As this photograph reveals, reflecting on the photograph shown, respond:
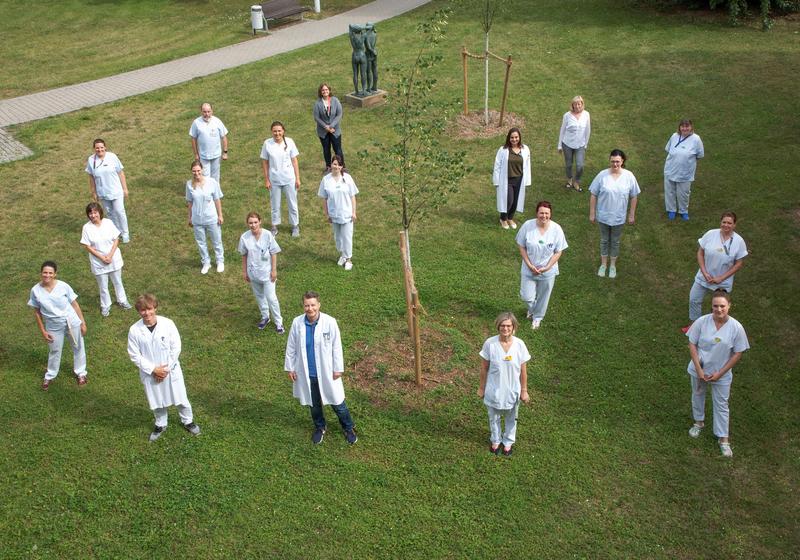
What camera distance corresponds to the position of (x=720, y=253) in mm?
10773

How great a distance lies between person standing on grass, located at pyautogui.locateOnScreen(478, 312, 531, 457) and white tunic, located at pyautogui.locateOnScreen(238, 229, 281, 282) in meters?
3.79

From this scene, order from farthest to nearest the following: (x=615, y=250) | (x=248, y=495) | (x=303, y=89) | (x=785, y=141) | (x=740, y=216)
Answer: (x=303, y=89) < (x=785, y=141) < (x=740, y=216) < (x=615, y=250) < (x=248, y=495)

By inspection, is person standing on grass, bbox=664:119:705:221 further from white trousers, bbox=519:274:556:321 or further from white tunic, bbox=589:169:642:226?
white trousers, bbox=519:274:556:321

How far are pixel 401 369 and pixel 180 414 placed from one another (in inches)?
109

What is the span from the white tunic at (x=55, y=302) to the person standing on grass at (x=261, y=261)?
2.29 metres

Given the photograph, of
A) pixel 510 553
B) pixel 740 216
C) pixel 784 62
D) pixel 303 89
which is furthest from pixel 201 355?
pixel 784 62

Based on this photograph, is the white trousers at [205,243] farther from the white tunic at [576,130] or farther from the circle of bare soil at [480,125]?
the circle of bare soil at [480,125]

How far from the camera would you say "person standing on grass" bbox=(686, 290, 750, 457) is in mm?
8742

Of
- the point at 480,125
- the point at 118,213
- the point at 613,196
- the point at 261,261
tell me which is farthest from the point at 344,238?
the point at 480,125

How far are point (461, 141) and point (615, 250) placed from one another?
6.11m

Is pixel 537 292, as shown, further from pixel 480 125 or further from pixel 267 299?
pixel 480 125

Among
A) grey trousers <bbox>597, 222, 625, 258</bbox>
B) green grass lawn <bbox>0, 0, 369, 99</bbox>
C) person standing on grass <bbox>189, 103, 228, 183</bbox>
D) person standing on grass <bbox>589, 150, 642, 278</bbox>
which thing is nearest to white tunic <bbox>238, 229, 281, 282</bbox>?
person standing on grass <bbox>189, 103, 228, 183</bbox>

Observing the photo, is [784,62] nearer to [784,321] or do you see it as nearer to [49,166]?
[784,321]

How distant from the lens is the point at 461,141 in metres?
17.9
